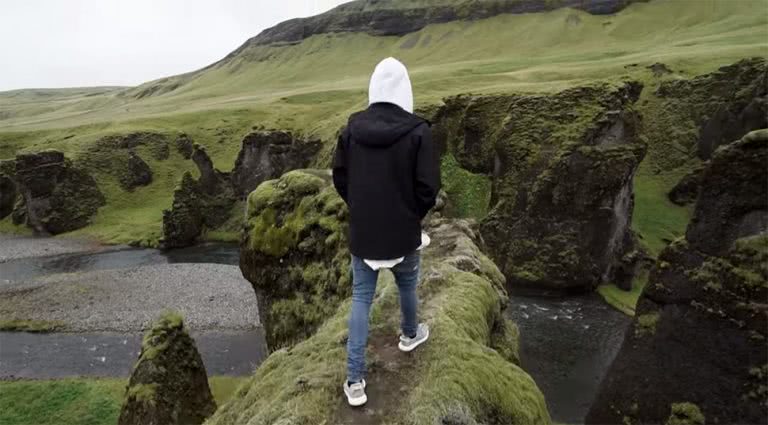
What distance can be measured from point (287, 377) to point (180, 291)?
4616 cm

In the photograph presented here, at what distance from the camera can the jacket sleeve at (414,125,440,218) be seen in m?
6.88

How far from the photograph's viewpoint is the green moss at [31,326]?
4116 centimetres

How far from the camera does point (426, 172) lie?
22.7 ft

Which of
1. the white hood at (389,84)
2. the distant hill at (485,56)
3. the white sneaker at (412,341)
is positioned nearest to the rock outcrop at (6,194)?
the distant hill at (485,56)

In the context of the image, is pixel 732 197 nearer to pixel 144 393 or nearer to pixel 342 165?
pixel 342 165

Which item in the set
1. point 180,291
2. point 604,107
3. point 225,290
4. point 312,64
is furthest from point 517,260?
point 312,64

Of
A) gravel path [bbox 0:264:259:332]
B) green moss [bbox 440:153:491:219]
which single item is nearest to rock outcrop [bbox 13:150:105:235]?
gravel path [bbox 0:264:259:332]

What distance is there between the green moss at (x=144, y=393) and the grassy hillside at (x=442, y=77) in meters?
40.3

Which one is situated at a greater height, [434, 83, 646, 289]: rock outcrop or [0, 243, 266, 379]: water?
[434, 83, 646, 289]: rock outcrop

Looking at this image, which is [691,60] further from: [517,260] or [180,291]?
[180,291]

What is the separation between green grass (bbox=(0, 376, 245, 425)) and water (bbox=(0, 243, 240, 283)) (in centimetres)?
3195

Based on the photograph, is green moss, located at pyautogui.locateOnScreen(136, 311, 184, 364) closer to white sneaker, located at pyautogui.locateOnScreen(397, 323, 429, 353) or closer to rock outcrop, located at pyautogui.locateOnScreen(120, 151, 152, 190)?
white sneaker, located at pyautogui.locateOnScreen(397, 323, 429, 353)

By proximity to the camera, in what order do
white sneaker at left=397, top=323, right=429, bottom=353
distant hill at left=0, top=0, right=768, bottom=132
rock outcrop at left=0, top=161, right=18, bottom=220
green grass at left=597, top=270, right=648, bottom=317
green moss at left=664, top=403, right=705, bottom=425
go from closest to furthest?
white sneaker at left=397, top=323, right=429, bottom=353
green moss at left=664, top=403, right=705, bottom=425
green grass at left=597, top=270, right=648, bottom=317
rock outcrop at left=0, top=161, right=18, bottom=220
distant hill at left=0, top=0, right=768, bottom=132

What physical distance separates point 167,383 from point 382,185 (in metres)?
17.5
